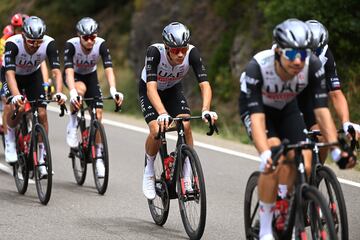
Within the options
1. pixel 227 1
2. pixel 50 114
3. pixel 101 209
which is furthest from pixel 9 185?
pixel 227 1

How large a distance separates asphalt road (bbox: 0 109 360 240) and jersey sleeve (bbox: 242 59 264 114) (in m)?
2.00

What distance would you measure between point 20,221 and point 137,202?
4.82 feet

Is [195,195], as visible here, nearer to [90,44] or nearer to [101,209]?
[101,209]

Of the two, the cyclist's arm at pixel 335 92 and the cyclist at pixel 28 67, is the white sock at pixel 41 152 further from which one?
the cyclist's arm at pixel 335 92

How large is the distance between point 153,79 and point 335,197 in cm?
252

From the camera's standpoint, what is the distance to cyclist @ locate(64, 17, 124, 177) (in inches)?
412

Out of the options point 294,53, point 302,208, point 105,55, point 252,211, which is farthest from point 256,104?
point 105,55

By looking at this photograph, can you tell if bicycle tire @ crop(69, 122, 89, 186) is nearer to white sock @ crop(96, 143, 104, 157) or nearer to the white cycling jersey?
white sock @ crop(96, 143, 104, 157)

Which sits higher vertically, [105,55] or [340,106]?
[105,55]

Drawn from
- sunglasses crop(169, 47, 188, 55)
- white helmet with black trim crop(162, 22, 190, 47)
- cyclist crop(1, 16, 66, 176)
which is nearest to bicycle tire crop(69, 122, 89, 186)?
cyclist crop(1, 16, 66, 176)

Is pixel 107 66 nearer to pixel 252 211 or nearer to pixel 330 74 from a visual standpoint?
pixel 330 74

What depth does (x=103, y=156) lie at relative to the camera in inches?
405

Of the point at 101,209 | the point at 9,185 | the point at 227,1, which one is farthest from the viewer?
the point at 227,1

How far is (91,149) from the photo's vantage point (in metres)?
10.6
